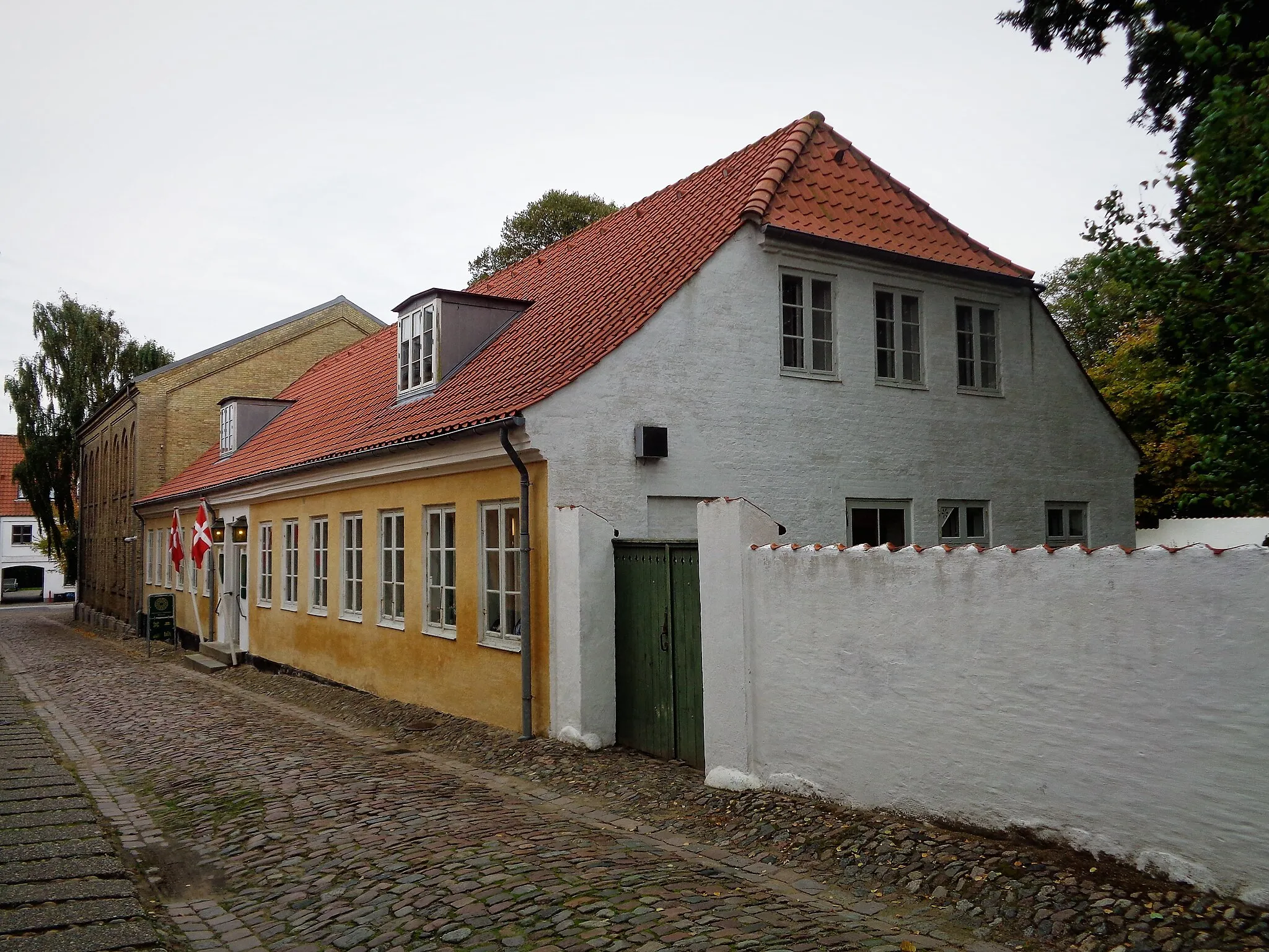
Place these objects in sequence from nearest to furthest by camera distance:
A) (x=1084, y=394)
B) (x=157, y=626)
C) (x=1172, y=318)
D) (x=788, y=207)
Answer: (x=1172, y=318), (x=788, y=207), (x=1084, y=394), (x=157, y=626)

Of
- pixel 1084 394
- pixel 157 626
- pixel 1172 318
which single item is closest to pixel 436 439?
pixel 1172 318

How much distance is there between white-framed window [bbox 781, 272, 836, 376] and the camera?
38.4 feet

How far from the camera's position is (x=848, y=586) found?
685cm

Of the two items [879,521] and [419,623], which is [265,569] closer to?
[419,623]

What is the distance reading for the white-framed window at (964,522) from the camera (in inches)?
509

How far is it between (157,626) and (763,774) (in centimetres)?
1890

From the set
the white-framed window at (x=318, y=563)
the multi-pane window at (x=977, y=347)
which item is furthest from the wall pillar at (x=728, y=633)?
the white-framed window at (x=318, y=563)

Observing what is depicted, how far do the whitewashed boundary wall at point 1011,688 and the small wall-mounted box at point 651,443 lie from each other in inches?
89.9

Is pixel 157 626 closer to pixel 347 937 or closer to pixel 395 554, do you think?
pixel 395 554

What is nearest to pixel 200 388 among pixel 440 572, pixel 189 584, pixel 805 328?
pixel 189 584

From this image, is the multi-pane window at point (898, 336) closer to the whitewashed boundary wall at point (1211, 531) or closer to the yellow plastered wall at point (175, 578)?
the whitewashed boundary wall at point (1211, 531)

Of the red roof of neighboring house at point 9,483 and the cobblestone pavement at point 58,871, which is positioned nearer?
the cobblestone pavement at point 58,871

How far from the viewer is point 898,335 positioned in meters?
12.8

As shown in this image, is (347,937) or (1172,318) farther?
(1172,318)
